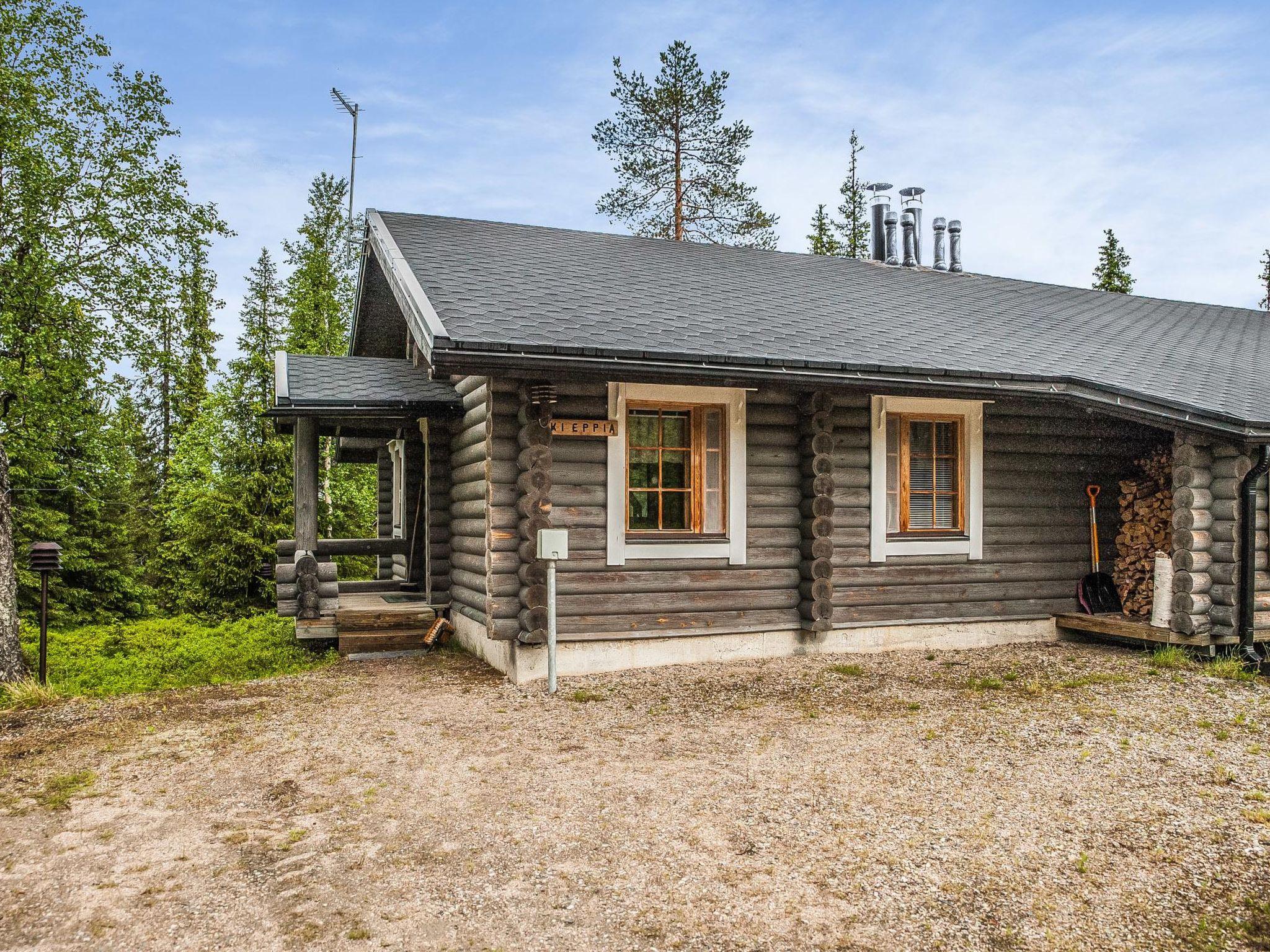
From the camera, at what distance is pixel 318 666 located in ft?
28.5

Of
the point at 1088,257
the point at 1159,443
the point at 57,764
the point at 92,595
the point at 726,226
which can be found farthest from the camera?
the point at 1088,257

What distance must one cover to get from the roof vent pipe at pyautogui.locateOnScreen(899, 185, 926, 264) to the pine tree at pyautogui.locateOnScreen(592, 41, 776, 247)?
6.76 metres

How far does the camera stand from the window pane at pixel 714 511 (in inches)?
326

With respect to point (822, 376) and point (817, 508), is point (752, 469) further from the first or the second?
point (822, 376)

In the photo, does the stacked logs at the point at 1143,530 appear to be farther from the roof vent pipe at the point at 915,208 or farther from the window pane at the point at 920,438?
the roof vent pipe at the point at 915,208

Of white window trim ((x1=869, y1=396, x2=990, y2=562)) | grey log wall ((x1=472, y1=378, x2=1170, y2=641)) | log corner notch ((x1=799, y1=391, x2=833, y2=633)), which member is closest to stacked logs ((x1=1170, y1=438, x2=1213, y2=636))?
grey log wall ((x1=472, y1=378, x2=1170, y2=641))

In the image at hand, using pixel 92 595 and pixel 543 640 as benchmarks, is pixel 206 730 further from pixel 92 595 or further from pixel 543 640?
pixel 92 595

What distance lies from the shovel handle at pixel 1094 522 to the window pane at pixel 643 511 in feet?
15.6

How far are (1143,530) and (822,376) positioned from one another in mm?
4050

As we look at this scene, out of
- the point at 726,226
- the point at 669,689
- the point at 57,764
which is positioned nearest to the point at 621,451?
the point at 669,689

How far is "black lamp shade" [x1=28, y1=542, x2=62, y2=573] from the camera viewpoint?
7.82 meters

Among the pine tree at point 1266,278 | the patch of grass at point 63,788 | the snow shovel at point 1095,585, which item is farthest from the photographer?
the pine tree at point 1266,278

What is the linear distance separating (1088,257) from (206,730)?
24.1 metres

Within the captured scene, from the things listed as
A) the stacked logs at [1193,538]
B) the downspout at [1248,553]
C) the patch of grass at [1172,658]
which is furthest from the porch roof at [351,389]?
the downspout at [1248,553]
